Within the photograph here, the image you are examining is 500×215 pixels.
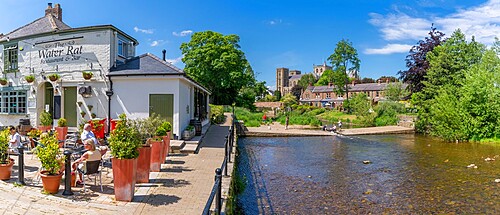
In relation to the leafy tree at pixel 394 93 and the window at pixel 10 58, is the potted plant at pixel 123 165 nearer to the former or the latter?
the window at pixel 10 58

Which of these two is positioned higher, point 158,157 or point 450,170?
point 158,157

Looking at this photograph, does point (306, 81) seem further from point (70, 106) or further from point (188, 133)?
point (70, 106)

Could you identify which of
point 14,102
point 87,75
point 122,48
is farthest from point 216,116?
point 87,75

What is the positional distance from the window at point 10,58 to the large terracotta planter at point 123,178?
14.5 meters

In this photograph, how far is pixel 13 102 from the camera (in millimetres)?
16734

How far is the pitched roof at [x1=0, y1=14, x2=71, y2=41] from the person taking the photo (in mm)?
16130

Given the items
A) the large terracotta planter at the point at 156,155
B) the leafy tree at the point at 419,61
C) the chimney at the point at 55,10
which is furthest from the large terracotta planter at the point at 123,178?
the leafy tree at the point at 419,61

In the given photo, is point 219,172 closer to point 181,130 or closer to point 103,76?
point 181,130

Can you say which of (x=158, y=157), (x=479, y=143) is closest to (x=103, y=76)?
(x=158, y=157)

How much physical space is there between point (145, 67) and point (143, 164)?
7.37 metres

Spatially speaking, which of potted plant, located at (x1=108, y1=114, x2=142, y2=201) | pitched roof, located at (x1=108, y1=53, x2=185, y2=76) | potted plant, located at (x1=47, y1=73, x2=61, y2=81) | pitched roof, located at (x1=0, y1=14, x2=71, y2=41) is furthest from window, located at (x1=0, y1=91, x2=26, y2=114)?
potted plant, located at (x1=108, y1=114, x2=142, y2=201)

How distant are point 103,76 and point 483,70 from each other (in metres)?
25.3

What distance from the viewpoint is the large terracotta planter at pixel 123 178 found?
19.4 ft

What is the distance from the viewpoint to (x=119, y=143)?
5871mm
